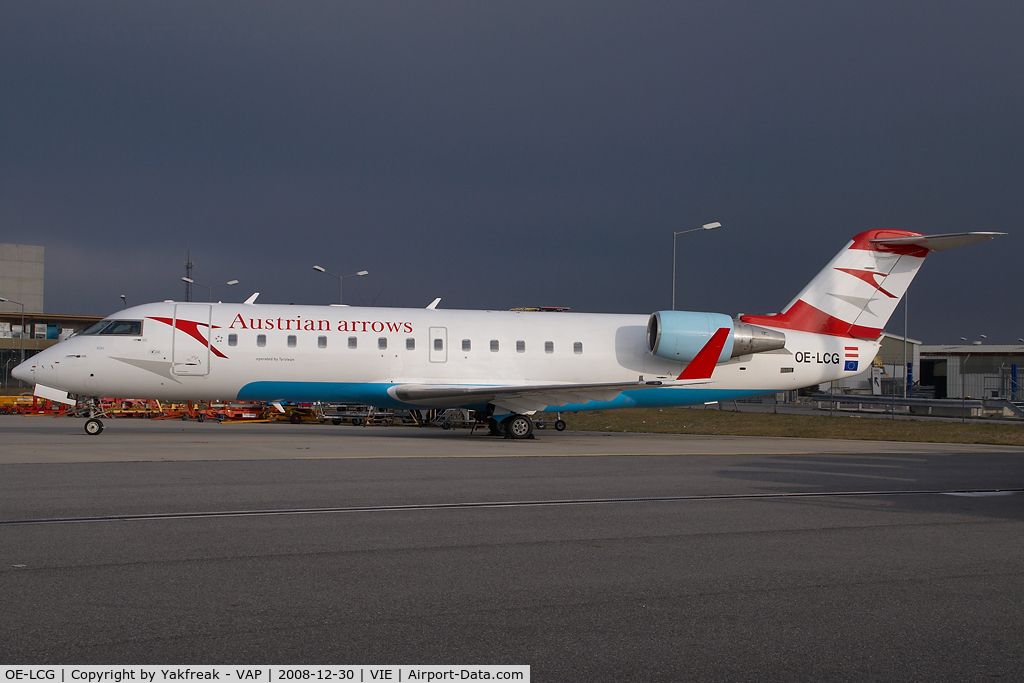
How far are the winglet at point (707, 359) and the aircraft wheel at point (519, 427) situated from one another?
4715 mm

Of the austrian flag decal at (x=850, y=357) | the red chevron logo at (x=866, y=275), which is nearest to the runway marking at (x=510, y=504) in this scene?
the austrian flag decal at (x=850, y=357)

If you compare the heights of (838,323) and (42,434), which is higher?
(838,323)

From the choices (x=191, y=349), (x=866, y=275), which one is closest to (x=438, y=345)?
(x=191, y=349)

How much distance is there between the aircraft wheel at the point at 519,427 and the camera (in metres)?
21.8

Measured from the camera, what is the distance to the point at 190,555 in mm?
6766

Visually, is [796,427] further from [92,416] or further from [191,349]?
[92,416]

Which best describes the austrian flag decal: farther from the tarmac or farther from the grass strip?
the tarmac

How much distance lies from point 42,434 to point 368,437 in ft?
26.7

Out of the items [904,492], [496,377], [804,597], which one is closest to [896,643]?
[804,597]

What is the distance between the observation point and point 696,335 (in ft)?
73.6

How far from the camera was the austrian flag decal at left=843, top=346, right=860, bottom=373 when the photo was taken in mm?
23984

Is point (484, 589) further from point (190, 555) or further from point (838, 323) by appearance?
point (838, 323)

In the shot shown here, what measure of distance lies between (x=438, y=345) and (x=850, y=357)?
39.6 ft

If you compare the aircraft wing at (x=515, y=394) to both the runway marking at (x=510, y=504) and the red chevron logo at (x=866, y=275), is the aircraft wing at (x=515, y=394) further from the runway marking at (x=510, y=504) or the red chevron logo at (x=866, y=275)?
the runway marking at (x=510, y=504)
